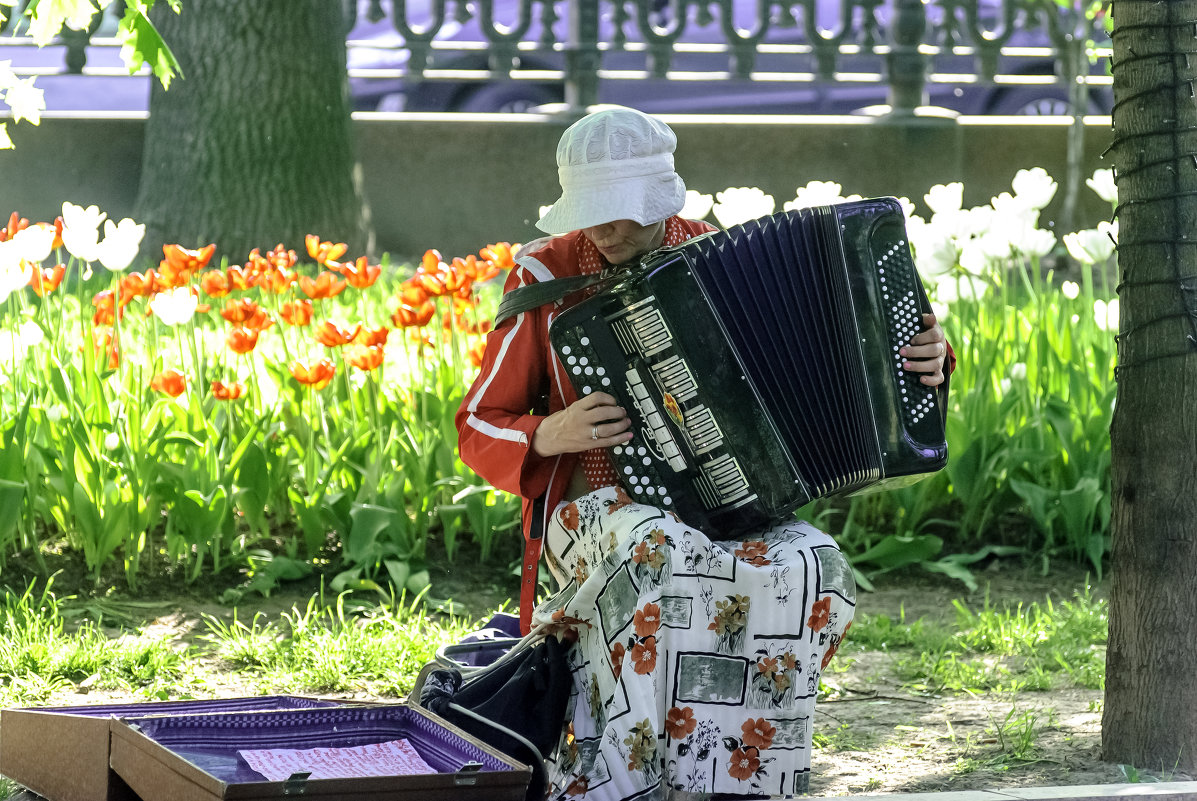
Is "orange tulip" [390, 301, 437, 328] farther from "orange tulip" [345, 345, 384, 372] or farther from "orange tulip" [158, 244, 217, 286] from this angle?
"orange tulip" [158, 244, 217, 286]

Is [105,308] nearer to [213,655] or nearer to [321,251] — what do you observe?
[321,251]

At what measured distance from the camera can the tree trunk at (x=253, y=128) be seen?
840 centimetres

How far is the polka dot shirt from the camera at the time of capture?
2725mm

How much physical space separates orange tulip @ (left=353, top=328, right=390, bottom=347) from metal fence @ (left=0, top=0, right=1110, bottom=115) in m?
6.89

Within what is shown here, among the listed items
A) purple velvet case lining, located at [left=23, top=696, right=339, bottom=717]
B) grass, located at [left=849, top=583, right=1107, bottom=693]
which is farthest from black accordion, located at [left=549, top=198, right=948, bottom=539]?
grass, located at [left=849, top=583, right=1107, bottom=693]

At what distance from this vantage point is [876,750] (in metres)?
3.01

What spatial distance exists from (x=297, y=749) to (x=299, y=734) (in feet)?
0.15

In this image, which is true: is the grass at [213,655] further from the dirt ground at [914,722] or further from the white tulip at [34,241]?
the white tulip at [34,241]

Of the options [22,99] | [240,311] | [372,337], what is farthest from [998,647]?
[22,99]

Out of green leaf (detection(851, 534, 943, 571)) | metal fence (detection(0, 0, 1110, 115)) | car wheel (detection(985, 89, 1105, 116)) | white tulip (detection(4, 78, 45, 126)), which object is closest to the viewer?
white tulip (detection(4, 78, 45, 126))

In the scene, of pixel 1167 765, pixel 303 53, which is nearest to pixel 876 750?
pixel 1167 765

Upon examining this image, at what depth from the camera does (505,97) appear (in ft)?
37.3

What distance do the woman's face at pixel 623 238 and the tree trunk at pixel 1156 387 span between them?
2.78 ft

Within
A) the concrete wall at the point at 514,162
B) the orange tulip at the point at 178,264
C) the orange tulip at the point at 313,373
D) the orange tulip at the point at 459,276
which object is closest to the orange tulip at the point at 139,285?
the orange tulip at the point at 178,264
